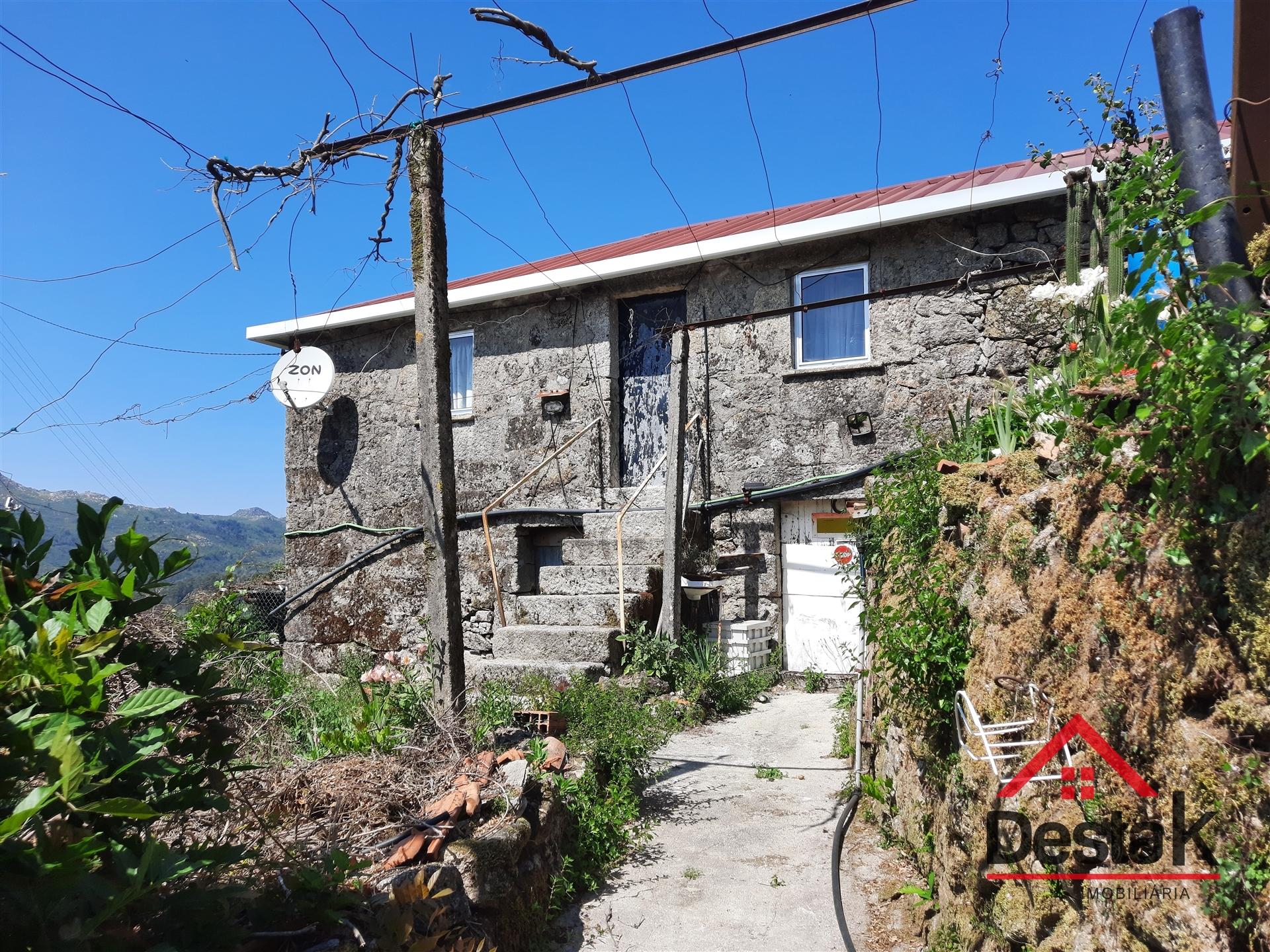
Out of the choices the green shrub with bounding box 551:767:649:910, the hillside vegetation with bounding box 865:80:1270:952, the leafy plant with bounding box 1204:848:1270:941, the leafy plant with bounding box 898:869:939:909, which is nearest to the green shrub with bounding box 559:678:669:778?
the green shrub with bounding box 551:767:649:910

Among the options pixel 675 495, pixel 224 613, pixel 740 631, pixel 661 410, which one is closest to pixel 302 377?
pixel 224 613

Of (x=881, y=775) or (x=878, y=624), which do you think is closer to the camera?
(x=878, y=624)

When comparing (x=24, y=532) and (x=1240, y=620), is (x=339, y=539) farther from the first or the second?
(x=1240, y=620)

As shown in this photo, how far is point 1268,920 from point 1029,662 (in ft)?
3.83

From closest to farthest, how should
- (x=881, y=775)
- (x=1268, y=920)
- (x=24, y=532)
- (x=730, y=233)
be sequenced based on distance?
(x=1268, y=920)
(x=24, y=532)
(x=881, y=775)
(x=730, y=233)

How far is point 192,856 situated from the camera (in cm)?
196

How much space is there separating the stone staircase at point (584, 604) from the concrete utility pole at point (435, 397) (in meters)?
2.22

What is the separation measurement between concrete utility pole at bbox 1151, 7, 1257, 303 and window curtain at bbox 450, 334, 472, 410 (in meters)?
8.59

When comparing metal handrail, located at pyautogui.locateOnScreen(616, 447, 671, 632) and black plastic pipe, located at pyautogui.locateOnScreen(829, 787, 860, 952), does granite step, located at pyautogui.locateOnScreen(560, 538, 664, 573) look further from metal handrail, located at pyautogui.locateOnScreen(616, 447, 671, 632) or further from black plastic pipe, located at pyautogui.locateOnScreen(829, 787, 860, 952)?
black plastic pipe, located at pyautogui.locateOnScreen(829, 787, 860, 952)

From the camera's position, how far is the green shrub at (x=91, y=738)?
1616 mm

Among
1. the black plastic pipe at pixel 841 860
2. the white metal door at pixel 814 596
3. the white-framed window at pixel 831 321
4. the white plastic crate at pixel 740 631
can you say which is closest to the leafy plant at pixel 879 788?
the black plastic pipe at pixel 841 860

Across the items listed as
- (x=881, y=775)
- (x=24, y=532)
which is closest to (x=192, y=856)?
(x=24, y=532)

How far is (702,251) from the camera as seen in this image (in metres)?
8.92

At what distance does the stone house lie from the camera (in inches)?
313
